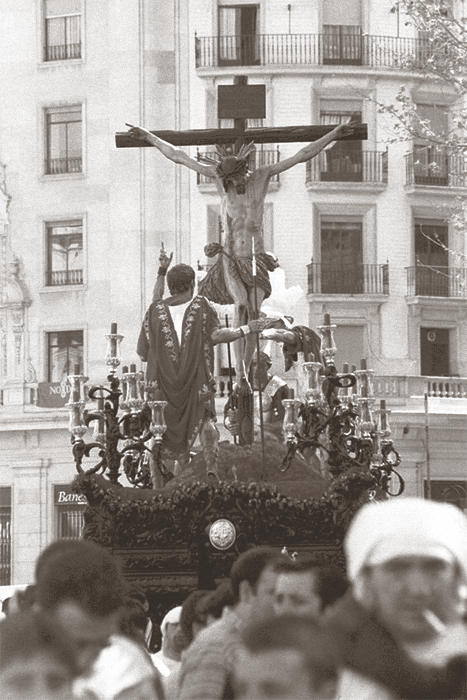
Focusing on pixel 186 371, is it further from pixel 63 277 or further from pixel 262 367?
pixel 63 277

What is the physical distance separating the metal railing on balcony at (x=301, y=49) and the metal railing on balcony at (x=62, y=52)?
342cm

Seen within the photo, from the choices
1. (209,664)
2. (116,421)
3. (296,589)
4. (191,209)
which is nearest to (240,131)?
(116,421)

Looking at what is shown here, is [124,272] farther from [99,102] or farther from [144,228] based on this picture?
[99,102]

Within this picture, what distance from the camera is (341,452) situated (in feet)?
60.4

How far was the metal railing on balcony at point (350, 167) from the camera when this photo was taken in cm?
4697

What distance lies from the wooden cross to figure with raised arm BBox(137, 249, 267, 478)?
216cm

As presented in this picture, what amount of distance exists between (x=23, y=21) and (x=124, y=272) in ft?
24.0

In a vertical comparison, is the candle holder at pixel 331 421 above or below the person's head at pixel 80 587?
above

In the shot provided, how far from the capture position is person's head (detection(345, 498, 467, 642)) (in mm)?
5266

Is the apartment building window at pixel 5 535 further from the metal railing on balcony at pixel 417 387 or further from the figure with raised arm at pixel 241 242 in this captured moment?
the figure with raised arm at pixel 241 242

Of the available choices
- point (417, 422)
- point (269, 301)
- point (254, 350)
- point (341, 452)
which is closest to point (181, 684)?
point (341, 452)

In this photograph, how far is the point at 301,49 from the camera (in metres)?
47.4

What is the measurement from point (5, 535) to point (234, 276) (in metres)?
27.7

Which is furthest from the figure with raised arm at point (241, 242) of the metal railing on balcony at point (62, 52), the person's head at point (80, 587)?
the metal railing on balcony at point (62, 52)
